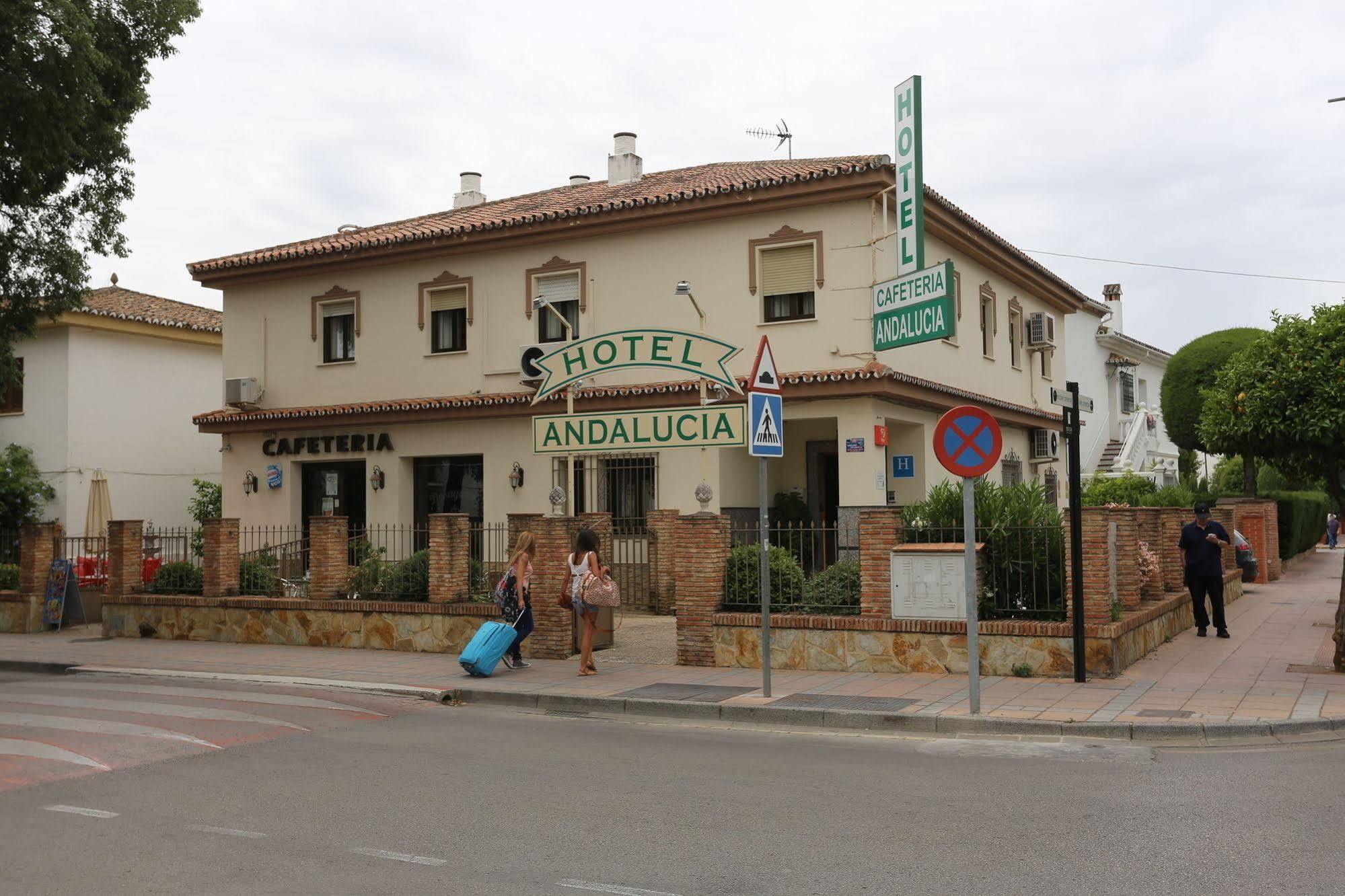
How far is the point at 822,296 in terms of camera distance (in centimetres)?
1942

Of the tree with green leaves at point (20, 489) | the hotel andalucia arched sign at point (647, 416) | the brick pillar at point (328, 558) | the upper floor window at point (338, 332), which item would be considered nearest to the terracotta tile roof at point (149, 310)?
the tree with green leaves at point (20, 489)

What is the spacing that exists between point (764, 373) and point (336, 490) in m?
15.0

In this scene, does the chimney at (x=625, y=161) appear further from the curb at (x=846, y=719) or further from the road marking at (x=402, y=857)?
the road marking at (x=402, y=857)

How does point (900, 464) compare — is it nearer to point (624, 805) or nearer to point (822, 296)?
point (822, 296)

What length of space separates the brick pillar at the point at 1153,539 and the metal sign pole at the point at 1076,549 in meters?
3.74

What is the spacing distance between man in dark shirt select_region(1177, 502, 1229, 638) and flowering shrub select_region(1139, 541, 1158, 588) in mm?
586

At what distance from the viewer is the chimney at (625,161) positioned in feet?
81.8

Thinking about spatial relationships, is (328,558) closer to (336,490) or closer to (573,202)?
(336,490)

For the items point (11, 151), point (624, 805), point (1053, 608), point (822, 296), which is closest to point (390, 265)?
point (11, 151)

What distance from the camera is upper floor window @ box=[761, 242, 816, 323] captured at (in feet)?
64.7

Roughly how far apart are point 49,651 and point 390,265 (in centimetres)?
997

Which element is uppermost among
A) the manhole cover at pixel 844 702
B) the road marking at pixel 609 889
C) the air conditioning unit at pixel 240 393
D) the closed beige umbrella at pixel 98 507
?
the air conditioning unit at pixel 240 393

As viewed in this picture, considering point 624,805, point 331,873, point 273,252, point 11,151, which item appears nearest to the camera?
point 331,873

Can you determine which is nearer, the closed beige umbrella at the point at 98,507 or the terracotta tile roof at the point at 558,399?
the terracotta tile roof at the point at 558,399
